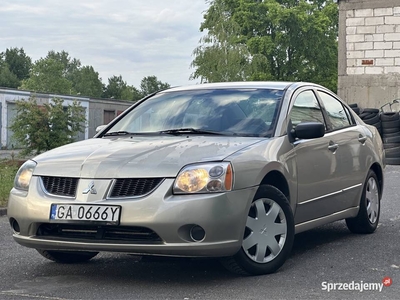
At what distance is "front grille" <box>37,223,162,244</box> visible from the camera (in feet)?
17.0

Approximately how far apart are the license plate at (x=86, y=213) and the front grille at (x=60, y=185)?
0.40 feet

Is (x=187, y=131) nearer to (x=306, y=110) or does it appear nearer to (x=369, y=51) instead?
(x=306, y=110)

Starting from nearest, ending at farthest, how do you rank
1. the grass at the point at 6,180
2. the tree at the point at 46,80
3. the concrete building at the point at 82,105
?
the grass at the point at 6,180, the concrete building at the point at 82,105, the tree at the point at 46,80

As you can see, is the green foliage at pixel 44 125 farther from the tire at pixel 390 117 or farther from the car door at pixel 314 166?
the car door at pixel 314 166

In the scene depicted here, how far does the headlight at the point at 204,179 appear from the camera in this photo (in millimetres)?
5125

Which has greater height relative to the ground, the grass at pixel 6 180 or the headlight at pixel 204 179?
the headlight at pixel 204 179

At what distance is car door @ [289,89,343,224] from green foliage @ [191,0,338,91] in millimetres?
48162

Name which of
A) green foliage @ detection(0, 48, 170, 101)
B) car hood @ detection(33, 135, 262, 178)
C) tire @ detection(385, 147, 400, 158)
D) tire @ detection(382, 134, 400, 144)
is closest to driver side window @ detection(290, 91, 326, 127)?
car hood @ detection(33, 135, 262, 178)

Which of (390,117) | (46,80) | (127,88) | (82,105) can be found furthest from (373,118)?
(127,88)

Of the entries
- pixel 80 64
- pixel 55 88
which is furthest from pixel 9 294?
pixel 80 64

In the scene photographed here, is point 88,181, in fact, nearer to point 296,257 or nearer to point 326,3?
point 296,257

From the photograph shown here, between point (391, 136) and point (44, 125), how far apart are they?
9301 mm

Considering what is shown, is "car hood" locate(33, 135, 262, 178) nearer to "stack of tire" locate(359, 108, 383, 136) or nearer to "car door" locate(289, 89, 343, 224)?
"car door" locate(289, 89, 343, 224)

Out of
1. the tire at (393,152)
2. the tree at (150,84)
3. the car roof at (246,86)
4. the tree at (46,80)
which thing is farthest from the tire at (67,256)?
the tree at (150,84)
